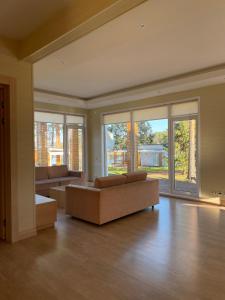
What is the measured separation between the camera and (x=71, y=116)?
824 centimetres

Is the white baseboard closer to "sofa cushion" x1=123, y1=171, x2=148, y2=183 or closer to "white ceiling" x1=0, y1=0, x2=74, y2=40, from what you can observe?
"sofa cushion" x1=123, y1=171, x2=148, y2=183

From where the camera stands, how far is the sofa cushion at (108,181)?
4035mm

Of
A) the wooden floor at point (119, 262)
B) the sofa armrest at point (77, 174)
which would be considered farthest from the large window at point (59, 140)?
the wooden floor at point (119, 262)

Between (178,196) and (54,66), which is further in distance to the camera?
(178,196)

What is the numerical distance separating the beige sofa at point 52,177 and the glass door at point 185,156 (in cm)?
287

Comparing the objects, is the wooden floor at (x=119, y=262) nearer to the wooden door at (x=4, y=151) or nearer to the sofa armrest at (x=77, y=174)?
the wooden door at (x=4, y=151)

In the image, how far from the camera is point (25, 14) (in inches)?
108

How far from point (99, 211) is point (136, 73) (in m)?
3.18

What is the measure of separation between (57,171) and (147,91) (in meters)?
3.60

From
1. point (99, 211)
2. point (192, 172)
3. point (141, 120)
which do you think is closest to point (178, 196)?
point (192, 172)

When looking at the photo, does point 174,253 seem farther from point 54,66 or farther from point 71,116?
point 71,116

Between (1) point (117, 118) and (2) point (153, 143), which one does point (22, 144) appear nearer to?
(2) point (153, 143)

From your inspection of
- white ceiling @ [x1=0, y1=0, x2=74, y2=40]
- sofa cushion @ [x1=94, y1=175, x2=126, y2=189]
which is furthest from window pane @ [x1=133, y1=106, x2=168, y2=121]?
white ceiling @ [x1=0, y1=0, x2=74, y2=40]

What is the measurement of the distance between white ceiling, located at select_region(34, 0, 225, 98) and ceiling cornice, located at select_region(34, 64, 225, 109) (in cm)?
18
